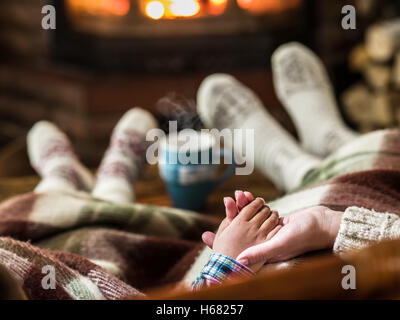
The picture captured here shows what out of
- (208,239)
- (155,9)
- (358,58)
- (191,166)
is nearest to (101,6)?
(155,9)

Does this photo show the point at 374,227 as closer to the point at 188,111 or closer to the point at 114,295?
the point at 114,295

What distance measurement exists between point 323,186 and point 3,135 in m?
1.42

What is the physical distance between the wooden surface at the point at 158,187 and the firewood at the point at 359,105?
72 centimetres

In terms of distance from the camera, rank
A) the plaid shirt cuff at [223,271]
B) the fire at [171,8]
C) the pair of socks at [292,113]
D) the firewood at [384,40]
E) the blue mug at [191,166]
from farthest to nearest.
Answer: the fire at [171,8]
the firewood at [384,40]
the pair of socks at [292,113]
the blue mug at [191,166]
the plaid shirt cuff at [223,271]

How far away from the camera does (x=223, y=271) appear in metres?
0.46

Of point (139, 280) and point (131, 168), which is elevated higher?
point (131, 168)

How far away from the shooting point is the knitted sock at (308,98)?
1.03 meters

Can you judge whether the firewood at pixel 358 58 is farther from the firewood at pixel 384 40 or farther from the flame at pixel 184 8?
the flame at pixel 184 8

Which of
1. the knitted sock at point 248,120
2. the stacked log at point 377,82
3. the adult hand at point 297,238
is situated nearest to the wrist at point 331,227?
the adult hand at point 297,238

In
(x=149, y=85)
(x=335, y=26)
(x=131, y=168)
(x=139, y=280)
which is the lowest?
(x=139, y=280)

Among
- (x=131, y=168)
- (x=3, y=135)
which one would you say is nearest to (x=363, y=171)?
(x=131, y=168)

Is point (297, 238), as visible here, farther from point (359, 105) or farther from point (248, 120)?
point (359, 105)

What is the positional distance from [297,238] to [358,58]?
128 cm
